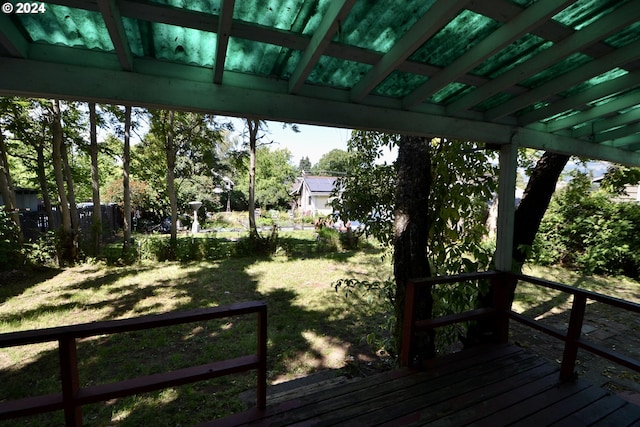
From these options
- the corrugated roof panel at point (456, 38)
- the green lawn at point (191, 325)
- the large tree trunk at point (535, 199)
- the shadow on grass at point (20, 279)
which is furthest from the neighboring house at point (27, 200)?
the large tree trunk at point (535, 199)

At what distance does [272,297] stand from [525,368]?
431cm

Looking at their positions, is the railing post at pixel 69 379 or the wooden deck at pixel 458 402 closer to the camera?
the railing post at pixel 69 379

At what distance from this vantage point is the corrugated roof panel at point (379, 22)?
1436 millimetres

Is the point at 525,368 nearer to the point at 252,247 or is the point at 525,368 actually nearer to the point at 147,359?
the point at 147,359

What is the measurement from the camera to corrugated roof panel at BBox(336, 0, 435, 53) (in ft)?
4.71

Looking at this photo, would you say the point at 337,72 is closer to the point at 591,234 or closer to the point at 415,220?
the point at 415,220

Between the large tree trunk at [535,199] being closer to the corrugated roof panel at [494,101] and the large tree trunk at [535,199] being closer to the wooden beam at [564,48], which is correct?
the corrugated roof panel at [494,101]

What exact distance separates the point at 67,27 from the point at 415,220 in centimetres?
290

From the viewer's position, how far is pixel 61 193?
7.24 m

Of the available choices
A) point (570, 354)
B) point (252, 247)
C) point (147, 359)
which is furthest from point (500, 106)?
point (252, 247)

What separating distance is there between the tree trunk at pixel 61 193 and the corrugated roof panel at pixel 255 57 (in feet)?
25.3

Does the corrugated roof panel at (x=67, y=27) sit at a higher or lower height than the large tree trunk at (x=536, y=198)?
higher

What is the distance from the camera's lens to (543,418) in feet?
6.45

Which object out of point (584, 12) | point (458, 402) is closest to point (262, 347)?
point (458, 402)
